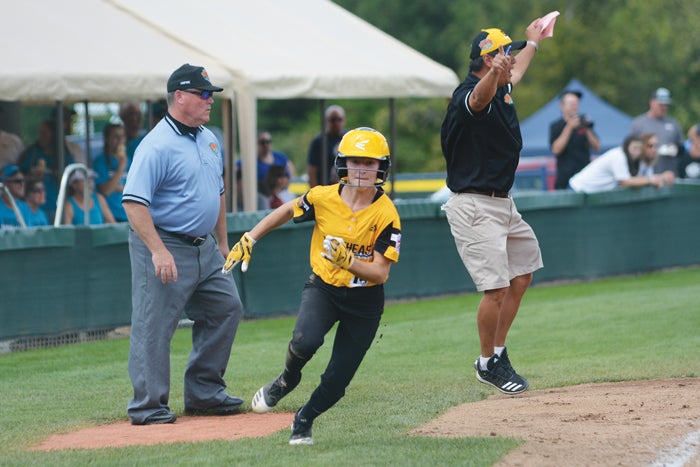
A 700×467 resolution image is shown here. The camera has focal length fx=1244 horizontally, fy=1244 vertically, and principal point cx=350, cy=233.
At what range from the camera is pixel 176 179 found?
750 centimetres

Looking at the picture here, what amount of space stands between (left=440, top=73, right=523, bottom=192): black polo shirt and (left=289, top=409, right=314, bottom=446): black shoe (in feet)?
7.60

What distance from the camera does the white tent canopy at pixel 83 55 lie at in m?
13.1

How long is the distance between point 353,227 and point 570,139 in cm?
1061

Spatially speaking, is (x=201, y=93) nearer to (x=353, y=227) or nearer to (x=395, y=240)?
(x=353, y=227)

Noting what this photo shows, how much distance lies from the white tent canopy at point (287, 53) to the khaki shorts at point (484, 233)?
7.01 meters

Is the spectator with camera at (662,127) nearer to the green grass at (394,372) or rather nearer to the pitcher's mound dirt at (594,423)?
the green grass at (394,372)

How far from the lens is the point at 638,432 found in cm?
652

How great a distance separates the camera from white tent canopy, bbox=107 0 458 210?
15180mm

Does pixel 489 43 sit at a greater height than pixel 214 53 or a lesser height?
lesser

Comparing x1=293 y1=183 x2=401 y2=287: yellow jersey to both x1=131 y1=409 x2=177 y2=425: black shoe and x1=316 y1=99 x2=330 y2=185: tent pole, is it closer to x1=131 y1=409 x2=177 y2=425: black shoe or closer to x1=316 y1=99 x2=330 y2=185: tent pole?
x1=131 y1=409 x2=177 y2=425: black shoe

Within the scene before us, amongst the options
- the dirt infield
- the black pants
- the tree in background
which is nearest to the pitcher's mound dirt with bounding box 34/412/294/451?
the dirt infield

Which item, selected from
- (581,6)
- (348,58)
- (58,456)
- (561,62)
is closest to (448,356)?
(58,456)

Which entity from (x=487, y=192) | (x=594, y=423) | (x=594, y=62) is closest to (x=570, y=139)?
(x=487, y=192)


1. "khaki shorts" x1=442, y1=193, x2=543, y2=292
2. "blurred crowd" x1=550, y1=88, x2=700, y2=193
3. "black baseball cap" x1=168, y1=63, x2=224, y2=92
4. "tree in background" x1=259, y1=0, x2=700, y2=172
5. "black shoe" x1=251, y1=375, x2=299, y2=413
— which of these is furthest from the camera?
"tree in background" x1=259, y1=0, x2=700, y2=172
